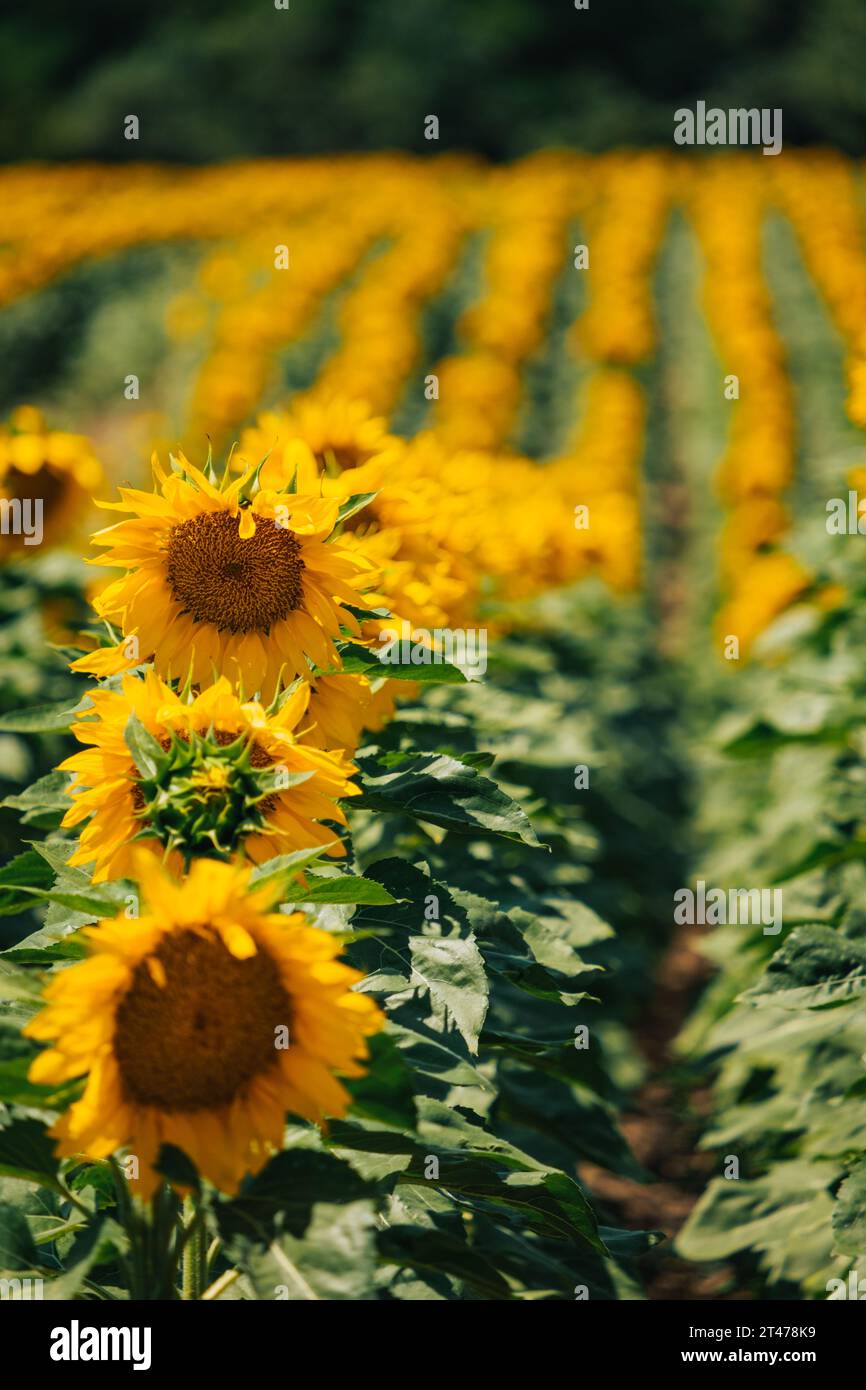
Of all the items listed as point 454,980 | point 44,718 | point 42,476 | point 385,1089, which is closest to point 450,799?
point 454,980

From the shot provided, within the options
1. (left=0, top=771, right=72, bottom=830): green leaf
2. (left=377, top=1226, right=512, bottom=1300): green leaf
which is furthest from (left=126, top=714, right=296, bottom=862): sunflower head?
(left=377, top=1226, right=512, bottom=1300): green leaf

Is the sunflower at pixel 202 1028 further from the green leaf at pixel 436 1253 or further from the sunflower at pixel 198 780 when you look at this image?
the green leaf at pixel 436 1253

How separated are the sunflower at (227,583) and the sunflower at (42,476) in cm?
254

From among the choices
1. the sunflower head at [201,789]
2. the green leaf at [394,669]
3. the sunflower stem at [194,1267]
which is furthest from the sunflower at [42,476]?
the sunflower stem at [194,1267]

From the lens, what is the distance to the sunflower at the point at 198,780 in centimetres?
161

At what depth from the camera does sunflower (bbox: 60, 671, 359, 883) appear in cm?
161

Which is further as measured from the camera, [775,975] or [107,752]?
[775,975]

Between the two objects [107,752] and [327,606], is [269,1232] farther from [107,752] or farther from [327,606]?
[327,606]

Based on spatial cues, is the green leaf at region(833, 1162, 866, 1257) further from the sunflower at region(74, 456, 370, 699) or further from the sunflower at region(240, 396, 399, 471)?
the sunflower at region(240, 396, 399, 471)

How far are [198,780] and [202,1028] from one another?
0.98ft

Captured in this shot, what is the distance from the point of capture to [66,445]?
452 cm
